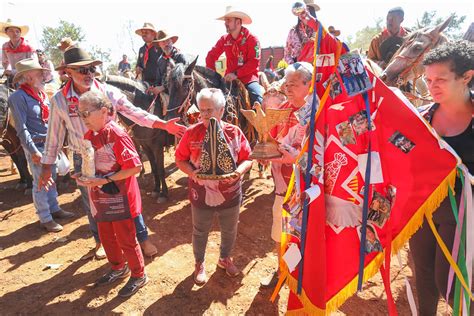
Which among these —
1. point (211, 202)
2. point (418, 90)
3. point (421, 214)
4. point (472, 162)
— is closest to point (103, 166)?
point (211, 202)

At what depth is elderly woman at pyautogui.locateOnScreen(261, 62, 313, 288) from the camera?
7.60 feet

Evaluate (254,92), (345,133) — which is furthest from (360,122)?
(254,92)

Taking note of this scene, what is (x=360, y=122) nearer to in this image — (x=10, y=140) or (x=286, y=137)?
(x=286, y=137)

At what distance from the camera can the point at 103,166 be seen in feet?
9.03

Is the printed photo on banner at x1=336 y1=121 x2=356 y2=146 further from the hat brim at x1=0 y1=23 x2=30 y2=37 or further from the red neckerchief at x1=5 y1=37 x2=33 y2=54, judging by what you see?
the red neckerchief at x1=5 y1=37 x2=33 y2=54

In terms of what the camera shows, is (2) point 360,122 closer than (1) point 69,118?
Yes

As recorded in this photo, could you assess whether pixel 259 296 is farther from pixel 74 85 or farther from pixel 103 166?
pixel 74 85

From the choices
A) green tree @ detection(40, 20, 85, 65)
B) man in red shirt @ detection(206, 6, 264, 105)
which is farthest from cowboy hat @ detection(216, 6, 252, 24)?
green tree @ detection(40, 20, 85, 65)

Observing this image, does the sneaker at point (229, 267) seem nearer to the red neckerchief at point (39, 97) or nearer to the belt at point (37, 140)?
the belt at point (37, 140)

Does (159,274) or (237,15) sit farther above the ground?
(237,15)

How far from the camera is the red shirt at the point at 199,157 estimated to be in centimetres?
281

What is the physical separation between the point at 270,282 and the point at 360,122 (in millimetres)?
2086

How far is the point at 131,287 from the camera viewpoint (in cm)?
310

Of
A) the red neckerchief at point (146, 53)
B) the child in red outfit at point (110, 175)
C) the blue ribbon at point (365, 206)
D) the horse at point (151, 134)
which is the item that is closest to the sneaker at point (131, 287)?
the child in red outfit at point (110, 175)
